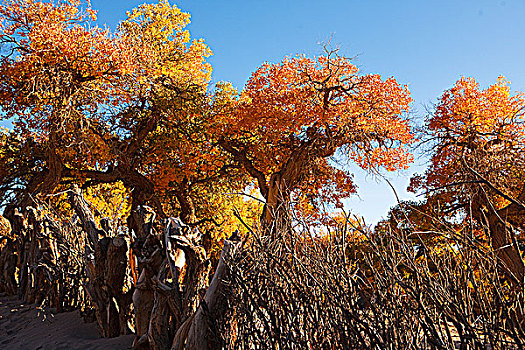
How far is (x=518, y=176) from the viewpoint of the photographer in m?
10.7

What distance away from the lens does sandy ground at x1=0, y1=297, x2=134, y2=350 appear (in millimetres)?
4746

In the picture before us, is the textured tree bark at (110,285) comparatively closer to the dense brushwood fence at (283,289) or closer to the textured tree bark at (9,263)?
the dense brushwood fence at (283,289)

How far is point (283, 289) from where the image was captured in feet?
9.25

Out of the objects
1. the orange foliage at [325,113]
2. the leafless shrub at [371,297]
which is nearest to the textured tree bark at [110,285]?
the leafless shrub at [371,297]

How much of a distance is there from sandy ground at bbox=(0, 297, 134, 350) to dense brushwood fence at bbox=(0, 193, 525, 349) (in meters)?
0.24

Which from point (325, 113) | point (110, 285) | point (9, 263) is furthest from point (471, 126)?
point (9, 263)

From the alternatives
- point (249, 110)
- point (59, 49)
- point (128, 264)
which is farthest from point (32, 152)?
point (128, 264)

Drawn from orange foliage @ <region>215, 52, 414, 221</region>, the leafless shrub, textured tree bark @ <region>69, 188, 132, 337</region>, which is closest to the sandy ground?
textured tree bark @ <region>69, 188, 132, 337</region>

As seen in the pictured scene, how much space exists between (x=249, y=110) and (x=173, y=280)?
360 inches

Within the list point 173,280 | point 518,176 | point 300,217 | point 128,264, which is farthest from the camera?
point 518,176

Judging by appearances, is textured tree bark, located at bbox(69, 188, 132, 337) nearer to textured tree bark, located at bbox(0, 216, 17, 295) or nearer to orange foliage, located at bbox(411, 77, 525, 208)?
textured tree bark, located at bbox(0, 216, 17, 295)

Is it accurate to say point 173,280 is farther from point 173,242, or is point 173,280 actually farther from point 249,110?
point 249,110

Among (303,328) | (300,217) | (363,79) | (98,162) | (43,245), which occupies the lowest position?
(303,328)

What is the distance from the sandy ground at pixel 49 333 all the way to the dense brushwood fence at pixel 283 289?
0.79 feet
